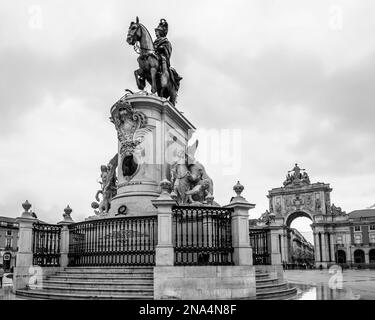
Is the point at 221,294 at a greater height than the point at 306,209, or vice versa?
the point at 306,209

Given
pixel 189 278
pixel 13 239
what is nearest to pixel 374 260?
pixel 13 239

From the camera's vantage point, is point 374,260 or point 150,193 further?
point 374,260

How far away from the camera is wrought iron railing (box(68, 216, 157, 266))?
12.0 metres

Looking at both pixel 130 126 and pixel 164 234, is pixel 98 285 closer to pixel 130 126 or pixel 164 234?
pixel 164 234

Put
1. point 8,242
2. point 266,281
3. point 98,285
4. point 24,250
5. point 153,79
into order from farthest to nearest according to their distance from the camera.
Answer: point 8,242 < point 153,79 < point 24,250 < point 266,281 < point 98,285

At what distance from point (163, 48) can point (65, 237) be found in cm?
938

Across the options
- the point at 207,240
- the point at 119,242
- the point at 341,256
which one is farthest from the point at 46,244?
the point at 341,256

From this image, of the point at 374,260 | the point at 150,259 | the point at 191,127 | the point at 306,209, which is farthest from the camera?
the point at 306,209

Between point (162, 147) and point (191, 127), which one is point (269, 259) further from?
point (191, 127)

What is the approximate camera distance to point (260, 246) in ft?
49.5

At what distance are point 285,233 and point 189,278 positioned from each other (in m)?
98.9

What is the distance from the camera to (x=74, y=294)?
11.0 m

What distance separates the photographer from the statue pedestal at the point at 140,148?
15461 mm
